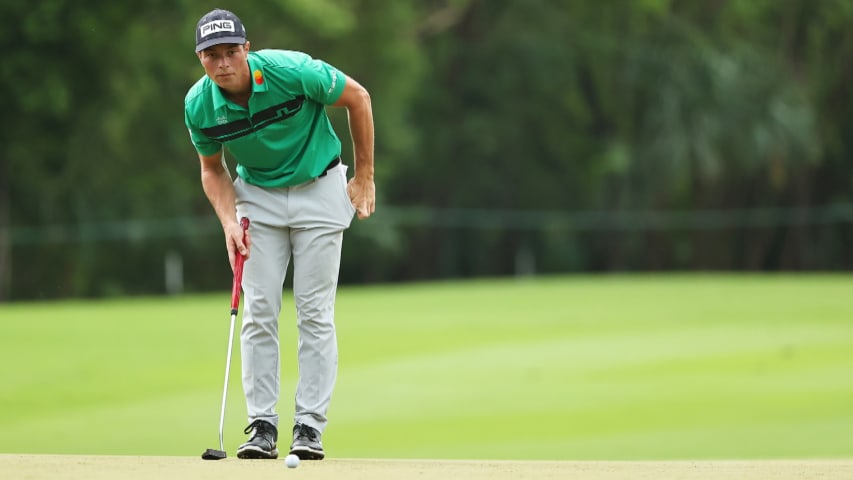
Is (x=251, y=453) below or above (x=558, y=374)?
above

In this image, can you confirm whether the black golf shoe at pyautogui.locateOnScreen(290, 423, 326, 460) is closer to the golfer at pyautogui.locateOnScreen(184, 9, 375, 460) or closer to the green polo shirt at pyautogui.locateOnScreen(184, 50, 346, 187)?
the golfer at pyautogui.locateOnScreen(184, 9, 375, 460)

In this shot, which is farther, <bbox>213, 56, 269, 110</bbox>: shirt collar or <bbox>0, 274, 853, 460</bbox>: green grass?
<bbox>0, 274, 853, 460</bbox>: green grass

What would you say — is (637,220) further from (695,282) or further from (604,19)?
(695,282)

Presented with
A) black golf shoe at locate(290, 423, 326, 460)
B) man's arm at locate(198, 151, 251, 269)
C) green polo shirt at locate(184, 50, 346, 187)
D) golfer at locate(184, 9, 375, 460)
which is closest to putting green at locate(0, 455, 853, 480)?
black golf shoe at locate(290, 423, 326, 460)

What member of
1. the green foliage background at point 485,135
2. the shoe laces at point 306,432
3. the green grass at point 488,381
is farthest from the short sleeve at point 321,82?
the green foliage background at point 485,135

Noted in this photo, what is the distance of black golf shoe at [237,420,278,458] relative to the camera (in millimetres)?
6285

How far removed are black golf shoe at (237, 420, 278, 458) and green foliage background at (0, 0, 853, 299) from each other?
Answer: 2232 cm

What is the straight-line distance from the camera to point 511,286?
27562mm

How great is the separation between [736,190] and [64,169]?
17.5 metres

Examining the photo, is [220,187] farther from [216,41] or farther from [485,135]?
[485,135]

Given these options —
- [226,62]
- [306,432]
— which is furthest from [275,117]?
[306,432]

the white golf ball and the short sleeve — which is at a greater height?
the short sleeve

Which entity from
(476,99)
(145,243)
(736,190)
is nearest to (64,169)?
(145,243)

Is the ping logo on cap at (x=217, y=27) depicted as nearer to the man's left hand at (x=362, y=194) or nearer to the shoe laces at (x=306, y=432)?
the man's left hand at (x=362, y=194)
